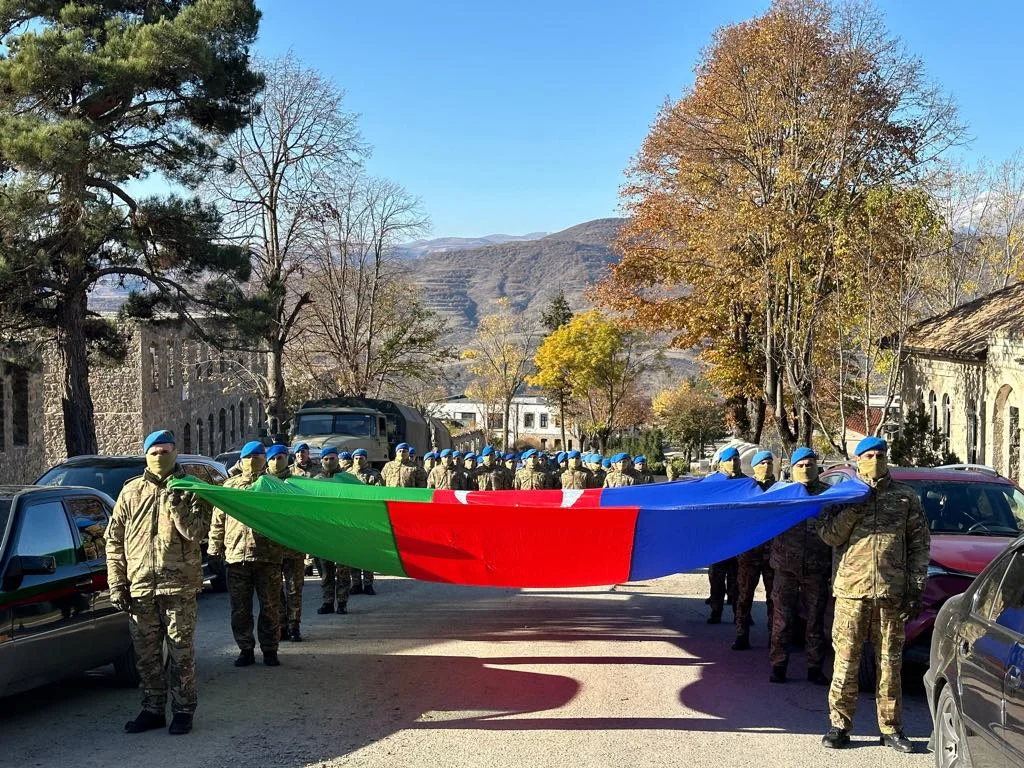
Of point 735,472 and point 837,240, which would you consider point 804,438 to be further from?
point 735,472

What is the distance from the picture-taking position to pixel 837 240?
23.8 meters

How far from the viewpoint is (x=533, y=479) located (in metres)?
19.4

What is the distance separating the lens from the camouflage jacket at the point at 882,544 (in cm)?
742

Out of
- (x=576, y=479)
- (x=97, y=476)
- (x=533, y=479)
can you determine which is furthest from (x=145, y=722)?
(x=533, y=479)

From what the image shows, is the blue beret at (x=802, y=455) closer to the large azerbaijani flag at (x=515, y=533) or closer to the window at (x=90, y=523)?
the large azerbaijani flag at (x=515, y=533)

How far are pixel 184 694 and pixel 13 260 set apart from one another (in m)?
15.8

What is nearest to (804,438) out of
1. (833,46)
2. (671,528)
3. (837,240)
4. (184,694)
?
(837,240)

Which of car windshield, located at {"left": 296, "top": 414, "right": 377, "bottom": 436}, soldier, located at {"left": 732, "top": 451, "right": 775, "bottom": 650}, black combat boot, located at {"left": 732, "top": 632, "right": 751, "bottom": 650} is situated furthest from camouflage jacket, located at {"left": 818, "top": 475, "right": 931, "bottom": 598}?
car windshield, located at {"left": 296, "top": 414, "right": 377, "bottom": 436}

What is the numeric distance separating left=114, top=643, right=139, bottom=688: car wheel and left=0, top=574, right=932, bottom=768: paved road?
0.10m

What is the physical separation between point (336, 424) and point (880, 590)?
74.6 ft

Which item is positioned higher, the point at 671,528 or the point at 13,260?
the point at 13,260

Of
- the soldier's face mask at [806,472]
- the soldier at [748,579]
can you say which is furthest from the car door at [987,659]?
the soldier at [748,579]

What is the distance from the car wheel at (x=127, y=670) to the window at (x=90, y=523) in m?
0.87

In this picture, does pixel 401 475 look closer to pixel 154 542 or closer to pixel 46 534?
pixel 46 534
